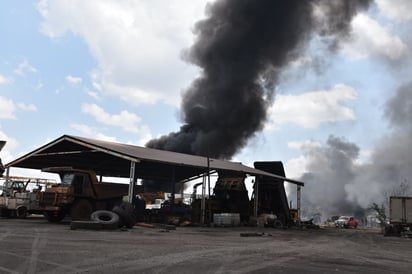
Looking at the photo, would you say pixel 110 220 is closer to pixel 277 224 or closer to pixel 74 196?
pixel 74 196

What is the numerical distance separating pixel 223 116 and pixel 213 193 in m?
17.5

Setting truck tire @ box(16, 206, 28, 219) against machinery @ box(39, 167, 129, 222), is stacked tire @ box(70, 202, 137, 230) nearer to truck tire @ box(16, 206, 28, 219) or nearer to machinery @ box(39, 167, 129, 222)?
machinery @ box(39, 167, 129, 222)

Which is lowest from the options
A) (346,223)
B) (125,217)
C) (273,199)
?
(346,223)

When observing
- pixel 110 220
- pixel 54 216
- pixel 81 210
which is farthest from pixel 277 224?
pixel 54 216

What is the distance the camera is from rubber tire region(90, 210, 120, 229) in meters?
17.7

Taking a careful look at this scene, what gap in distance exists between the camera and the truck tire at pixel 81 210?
21750 millimetres

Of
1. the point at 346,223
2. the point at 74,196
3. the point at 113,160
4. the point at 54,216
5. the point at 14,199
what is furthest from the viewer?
the point at 346,223

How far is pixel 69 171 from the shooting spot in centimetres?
2239

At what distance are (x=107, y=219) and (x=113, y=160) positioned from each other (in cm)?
1285

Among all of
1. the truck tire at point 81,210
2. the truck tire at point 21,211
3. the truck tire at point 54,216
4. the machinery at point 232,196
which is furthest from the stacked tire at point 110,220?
the machinery at point 232,196

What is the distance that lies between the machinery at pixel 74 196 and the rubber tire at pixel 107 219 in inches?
122

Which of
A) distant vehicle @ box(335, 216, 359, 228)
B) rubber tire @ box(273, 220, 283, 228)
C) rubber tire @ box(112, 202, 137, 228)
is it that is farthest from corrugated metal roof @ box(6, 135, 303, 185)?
distant vehicle @ box(335, 216, 359, 228)

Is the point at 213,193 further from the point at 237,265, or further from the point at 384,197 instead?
the point at 384,197

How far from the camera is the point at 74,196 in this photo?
71.7 ft
